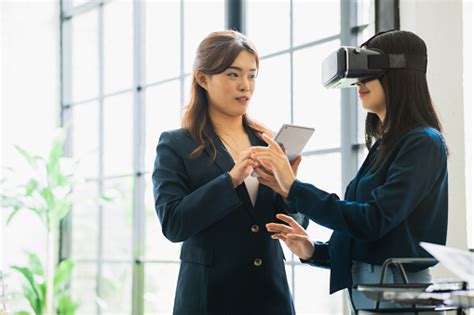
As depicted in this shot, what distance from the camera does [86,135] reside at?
6.32 metres

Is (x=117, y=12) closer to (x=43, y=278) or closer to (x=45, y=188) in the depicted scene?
(x=45, y=188)

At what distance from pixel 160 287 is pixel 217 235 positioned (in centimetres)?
309

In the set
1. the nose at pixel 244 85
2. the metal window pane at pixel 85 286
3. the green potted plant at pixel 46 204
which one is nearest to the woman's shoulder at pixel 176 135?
the nose at pixel 244 85

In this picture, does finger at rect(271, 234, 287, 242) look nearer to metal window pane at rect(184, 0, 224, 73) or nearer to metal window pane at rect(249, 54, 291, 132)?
metal window pane at rect(249, 54, 291, 132)

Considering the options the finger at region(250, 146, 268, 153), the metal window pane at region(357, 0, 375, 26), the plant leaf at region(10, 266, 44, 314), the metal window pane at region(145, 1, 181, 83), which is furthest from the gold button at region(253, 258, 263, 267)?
the plant leaf at region(10, 266, 44, 314)

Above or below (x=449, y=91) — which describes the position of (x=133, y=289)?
below

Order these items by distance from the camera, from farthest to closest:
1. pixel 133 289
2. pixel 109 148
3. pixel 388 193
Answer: pixel 109 148 < pixel 133 289 < pixel 388 193

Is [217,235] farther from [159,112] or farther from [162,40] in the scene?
[162,40]

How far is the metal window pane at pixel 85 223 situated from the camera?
6.15m

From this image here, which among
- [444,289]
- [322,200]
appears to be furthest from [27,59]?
[444,289]

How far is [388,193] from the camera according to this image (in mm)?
1960

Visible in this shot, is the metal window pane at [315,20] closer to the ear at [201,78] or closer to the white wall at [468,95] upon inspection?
the white wall at [468,95]

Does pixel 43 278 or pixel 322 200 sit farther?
pixel 43 278

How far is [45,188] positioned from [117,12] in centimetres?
140
